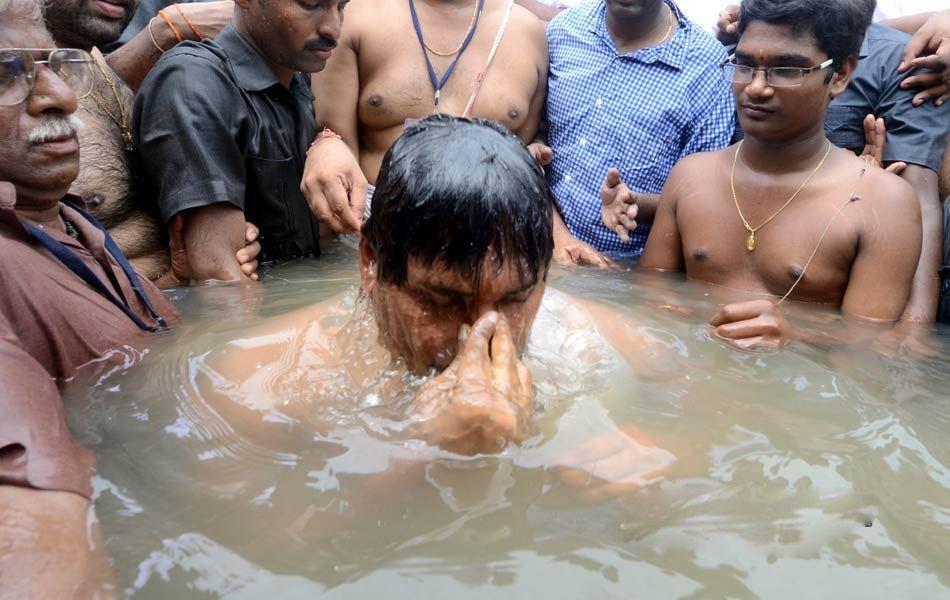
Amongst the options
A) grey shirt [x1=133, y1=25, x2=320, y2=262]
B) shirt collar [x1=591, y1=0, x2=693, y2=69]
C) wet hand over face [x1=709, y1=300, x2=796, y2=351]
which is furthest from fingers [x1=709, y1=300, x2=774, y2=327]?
grey shirt [x1=133, y1=25, x2=320, y2=262]

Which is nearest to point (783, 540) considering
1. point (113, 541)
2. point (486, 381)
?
point (486, 381)

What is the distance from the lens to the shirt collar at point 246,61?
3643mm

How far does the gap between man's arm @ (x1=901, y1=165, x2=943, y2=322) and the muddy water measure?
35.6 inches

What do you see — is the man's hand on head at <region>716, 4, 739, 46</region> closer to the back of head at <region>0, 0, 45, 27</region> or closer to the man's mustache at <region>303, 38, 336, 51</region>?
the man's mustache at <region>303, 38, 336, 51</region>

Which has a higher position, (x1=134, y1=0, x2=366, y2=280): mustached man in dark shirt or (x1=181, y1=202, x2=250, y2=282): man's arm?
(x1=134, y1=0, x2=366, y2=280): mustached man in dark shirt

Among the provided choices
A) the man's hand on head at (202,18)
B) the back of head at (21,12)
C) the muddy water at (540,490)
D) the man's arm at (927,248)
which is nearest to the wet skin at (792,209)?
the man's arm at (927,248)

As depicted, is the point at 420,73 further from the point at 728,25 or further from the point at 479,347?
the point at 479,347

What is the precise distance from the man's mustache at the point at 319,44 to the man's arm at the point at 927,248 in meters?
2.75

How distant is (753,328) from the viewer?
2.97m

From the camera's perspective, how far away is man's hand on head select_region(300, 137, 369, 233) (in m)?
3.29

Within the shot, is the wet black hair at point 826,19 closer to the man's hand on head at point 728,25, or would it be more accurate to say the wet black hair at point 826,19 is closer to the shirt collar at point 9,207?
the man's hand on head at point 728,25

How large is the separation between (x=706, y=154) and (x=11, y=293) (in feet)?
10.4

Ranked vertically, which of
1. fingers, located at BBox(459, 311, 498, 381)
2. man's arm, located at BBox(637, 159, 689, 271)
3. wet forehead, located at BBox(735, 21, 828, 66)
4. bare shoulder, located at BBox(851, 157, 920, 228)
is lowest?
man's arm, located at BBox(637, 159, 689, 271)

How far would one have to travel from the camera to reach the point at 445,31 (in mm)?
4242
